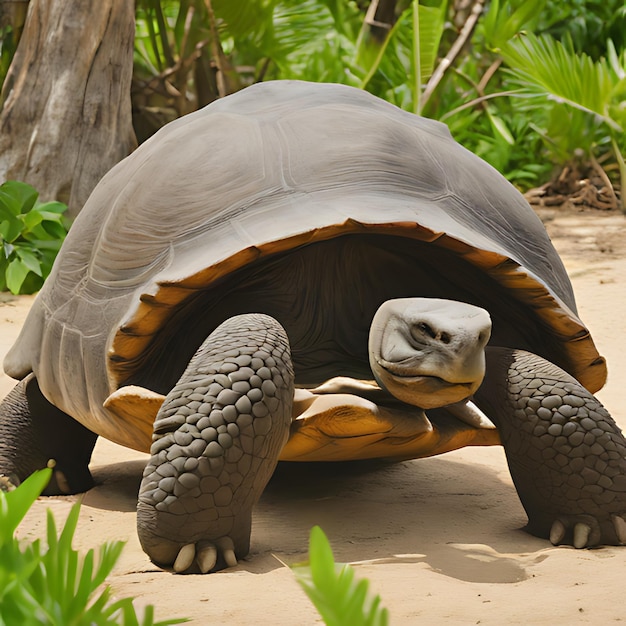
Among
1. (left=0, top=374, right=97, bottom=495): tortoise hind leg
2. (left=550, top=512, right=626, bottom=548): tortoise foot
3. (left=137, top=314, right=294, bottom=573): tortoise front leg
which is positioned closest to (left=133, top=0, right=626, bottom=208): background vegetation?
(left=0, top=374, right=97, bottom=495): tortoise hind leg

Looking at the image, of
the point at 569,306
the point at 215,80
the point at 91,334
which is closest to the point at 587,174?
the point at 215,80

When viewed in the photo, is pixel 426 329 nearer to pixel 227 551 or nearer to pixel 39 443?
pixel 227 551

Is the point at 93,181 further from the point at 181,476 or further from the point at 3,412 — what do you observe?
the point at 181,476

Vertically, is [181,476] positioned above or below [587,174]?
above

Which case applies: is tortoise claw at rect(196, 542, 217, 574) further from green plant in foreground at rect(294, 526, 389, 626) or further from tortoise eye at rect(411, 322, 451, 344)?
green plant in foreground at rect(294, 526, 389, 626)

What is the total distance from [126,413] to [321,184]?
85 centimetres

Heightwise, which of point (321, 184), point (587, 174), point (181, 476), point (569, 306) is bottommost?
point (587, 174)

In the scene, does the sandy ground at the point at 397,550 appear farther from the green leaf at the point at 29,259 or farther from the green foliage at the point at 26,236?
the green foliage at the point at 26,236

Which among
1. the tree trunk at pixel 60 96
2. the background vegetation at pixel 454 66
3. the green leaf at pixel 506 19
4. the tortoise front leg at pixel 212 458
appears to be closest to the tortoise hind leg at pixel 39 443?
the tortoise front leg at pixel 212 458

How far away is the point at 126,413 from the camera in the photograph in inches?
99.7

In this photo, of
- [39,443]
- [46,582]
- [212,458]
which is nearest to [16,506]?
[46,582]

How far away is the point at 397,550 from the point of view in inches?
93.5

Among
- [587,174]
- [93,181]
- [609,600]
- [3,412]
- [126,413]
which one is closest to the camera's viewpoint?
[609,600]

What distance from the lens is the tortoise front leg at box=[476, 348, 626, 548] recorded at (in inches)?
97.0
